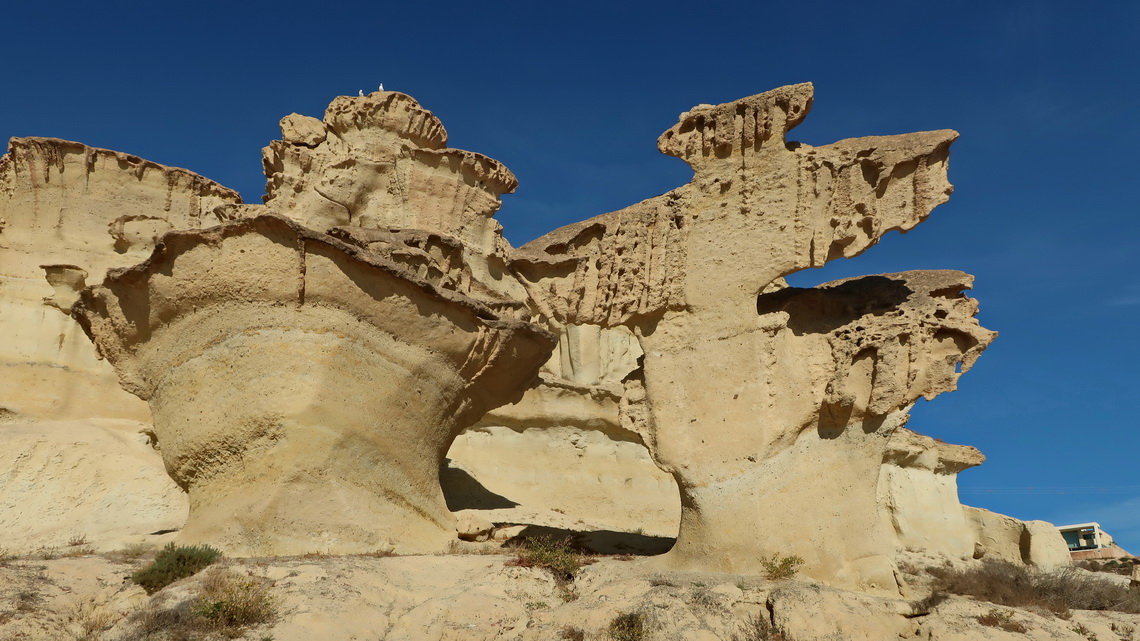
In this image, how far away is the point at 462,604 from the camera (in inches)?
344

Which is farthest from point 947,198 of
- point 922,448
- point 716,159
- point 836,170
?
point 922,448

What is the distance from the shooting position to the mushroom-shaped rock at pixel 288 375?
1149 centimetres

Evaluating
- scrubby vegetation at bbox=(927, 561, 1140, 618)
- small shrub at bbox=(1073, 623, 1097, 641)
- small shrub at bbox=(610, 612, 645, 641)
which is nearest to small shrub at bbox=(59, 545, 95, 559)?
small shrub at bbox=(610, 612, 645, 641)

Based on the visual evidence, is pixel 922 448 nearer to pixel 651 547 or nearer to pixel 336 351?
pixel 651 547

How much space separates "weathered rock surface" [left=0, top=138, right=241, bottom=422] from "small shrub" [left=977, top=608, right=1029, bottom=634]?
17.8m

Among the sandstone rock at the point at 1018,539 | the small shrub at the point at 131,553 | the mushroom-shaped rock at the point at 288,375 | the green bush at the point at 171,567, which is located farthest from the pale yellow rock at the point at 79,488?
the sandstone rock at the point at 1018,539

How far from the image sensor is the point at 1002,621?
27.2ft

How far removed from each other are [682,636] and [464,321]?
19.9 ft

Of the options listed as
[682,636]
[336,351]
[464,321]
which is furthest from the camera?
[464,321]

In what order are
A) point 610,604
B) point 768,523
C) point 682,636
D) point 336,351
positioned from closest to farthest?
point 682,636 → point 610,604 → point 768,523 → point 336,351

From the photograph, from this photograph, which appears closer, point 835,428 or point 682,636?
point 682,636

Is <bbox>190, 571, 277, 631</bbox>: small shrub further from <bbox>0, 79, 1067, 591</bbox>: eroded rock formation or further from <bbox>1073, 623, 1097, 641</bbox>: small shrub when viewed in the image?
<bbox>1073, 623, 1097, 641</bbox>: small shrub

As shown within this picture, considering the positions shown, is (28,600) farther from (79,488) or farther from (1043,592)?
(79,488)

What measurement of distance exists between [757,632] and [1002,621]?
6.96 ft
